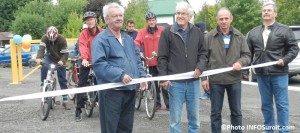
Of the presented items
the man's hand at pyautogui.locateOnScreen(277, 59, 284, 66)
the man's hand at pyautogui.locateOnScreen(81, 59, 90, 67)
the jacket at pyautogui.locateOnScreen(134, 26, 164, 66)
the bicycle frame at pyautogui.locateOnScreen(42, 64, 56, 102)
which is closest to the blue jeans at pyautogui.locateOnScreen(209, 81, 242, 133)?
the man's hand at pyautogui.locateOnScreen(277, 59, 284, 66)

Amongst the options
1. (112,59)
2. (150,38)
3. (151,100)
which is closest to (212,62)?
(112,59)

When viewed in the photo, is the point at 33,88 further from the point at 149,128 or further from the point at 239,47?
the point at 239,47

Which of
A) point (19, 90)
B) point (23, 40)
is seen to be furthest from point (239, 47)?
point (23, 40)

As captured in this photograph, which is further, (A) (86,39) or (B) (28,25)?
(B) (28,25)

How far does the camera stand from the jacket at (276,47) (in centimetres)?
592

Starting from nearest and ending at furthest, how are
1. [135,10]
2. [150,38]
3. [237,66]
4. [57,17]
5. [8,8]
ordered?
[237,66] → [150,38] → [135,10] → [57,17] → [8,8]

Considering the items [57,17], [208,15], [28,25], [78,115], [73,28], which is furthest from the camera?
[208,15]

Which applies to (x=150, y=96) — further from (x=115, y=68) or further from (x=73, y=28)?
(x=73, y=28)

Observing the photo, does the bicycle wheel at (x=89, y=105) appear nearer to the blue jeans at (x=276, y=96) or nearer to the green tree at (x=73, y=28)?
the blue jeans at (x=276, y=96)

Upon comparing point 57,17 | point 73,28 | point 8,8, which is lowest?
point 73,28

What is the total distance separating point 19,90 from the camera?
13.5 meters

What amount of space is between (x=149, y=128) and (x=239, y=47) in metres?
2.36

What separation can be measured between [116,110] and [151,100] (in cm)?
374

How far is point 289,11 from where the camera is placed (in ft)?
109
